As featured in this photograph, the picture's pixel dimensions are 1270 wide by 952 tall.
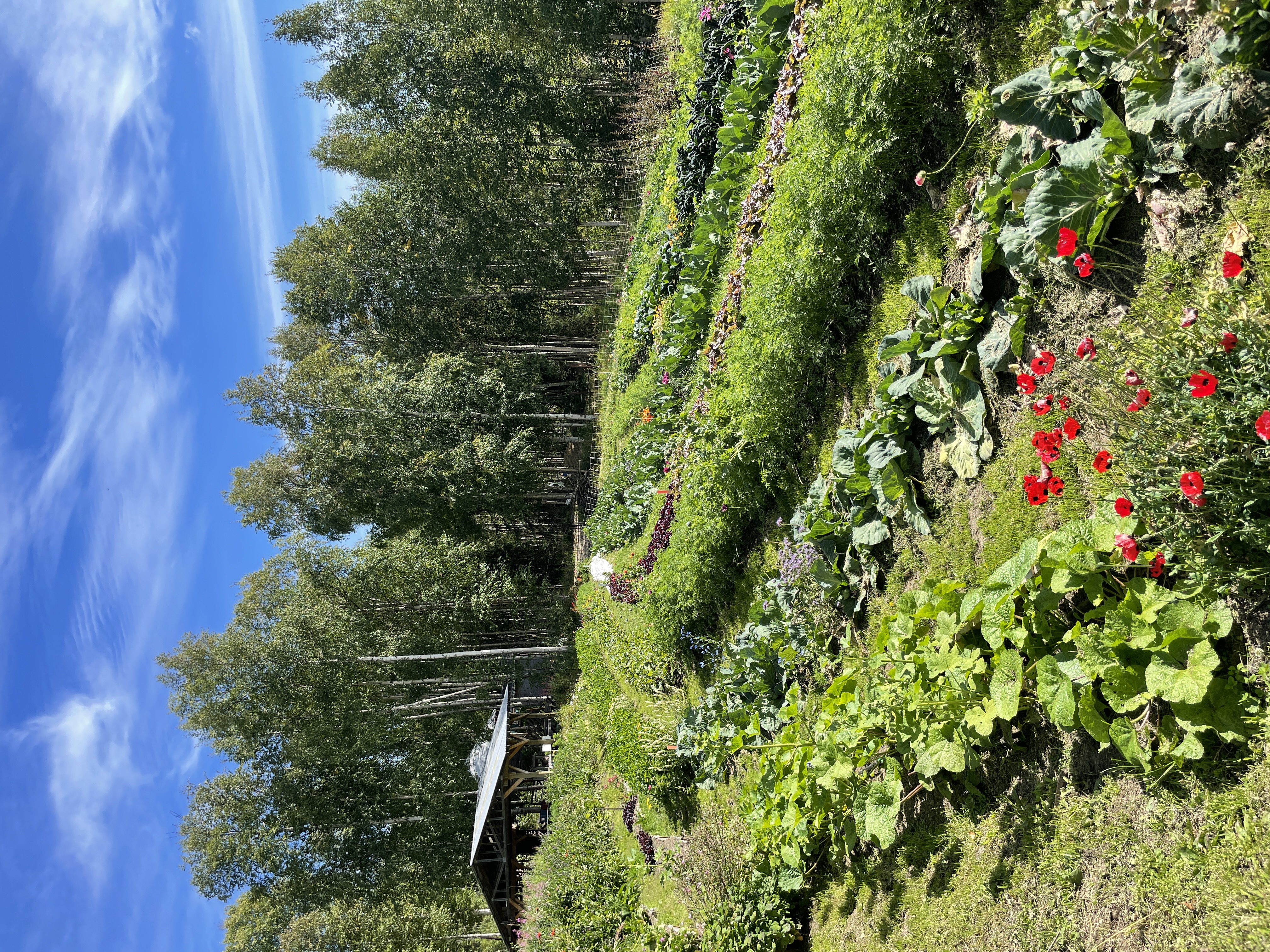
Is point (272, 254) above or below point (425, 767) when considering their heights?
above

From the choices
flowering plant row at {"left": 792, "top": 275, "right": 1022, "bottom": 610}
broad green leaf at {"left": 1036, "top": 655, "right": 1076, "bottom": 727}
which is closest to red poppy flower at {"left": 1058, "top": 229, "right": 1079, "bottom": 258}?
flowering plant row at {"left": 792, "top": 275, "right": 1022, "bottom": 610}

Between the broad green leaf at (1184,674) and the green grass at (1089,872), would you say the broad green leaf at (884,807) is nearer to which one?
the green grass at (1089,872)

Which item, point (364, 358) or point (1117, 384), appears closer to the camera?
point (1117, 384)

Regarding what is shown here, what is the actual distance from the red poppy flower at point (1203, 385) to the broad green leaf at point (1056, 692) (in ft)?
4.24

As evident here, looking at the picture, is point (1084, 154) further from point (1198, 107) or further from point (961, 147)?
point (961, 147)

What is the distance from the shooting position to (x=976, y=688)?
3.58 metres

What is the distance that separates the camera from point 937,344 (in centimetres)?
415

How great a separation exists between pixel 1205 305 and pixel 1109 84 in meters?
1.25

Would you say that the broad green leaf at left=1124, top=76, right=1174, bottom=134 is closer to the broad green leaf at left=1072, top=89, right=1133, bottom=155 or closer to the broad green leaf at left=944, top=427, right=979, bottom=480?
the broad green leaf at left=1072, top=89, right=1133, bottom=155

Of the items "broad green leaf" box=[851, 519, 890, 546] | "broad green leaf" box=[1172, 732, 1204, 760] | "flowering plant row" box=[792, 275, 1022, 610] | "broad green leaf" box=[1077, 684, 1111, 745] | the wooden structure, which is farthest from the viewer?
the wooden structure

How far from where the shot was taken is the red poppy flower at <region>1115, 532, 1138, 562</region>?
2.70m

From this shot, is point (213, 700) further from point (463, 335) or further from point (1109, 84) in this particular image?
point (1109, 84)

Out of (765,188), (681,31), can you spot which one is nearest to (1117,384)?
(765,188)

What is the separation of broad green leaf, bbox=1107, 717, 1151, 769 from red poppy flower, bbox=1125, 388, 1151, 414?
1.25m
